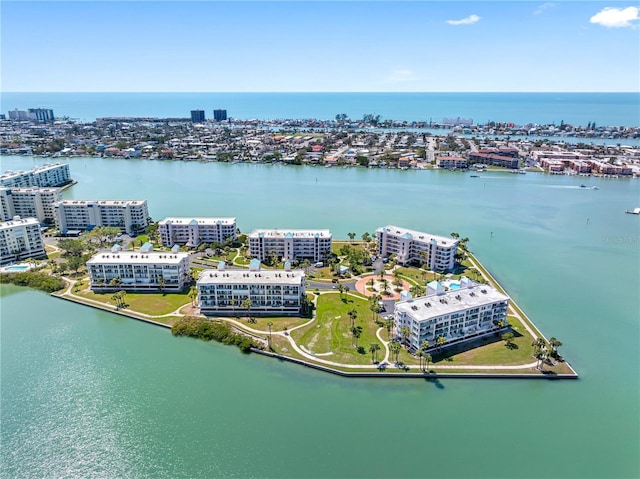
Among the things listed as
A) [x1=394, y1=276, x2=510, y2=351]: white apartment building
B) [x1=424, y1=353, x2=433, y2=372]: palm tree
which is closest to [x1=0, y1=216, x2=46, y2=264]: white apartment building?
[x1=394, y1=276, x2=510, y2=351]: white apartment building

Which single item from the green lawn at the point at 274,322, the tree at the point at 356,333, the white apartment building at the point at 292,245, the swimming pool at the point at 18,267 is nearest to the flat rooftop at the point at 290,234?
the white apartment building at the point at 292,245

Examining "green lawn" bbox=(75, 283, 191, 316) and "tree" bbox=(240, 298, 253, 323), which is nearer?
"tree" bbox=(240, 298, 253, 323)

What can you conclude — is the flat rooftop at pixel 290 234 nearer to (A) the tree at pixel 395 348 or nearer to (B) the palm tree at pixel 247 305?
(B) the palm tree at pixel 247 305

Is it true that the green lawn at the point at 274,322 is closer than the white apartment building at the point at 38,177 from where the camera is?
Yes

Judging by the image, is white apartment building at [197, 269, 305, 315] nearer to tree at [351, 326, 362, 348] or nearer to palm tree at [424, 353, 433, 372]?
tree at [351, 326, 362, 348]

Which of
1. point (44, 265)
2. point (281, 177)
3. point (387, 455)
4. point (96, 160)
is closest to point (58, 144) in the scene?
point (96, 160)

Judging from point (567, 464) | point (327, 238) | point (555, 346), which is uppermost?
point (327, 238)

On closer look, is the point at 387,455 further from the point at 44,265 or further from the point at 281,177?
the point at 281,177
